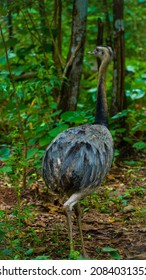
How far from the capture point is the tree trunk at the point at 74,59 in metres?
7.54

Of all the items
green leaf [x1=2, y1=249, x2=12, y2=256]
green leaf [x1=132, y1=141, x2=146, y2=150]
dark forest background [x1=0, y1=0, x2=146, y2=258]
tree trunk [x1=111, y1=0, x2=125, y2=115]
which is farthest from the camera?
tree trunk [x1=111, y1=0, x2=125, y2=115]

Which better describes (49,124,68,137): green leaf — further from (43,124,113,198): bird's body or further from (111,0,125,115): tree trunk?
(111,0,125,115): tree trunk

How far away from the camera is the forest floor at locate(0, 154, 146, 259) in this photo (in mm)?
5246

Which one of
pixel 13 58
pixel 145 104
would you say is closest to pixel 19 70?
pixel 13 58

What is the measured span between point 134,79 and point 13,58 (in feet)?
7.95

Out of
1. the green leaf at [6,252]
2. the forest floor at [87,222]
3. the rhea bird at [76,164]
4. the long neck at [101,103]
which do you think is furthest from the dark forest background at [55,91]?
the green leaf at [6,252]

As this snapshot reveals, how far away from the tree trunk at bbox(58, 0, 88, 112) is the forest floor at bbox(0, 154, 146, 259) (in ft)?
3.75

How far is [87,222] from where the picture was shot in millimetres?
6180

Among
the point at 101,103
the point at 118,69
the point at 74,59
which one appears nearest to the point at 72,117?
the point at 101,103

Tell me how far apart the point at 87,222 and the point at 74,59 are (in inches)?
95.6

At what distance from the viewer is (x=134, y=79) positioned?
1022 cm

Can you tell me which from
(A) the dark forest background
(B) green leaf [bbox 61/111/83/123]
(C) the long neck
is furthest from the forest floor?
(C) the long neck

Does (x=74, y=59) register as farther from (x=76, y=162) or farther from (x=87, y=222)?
(x=76, y=162)
